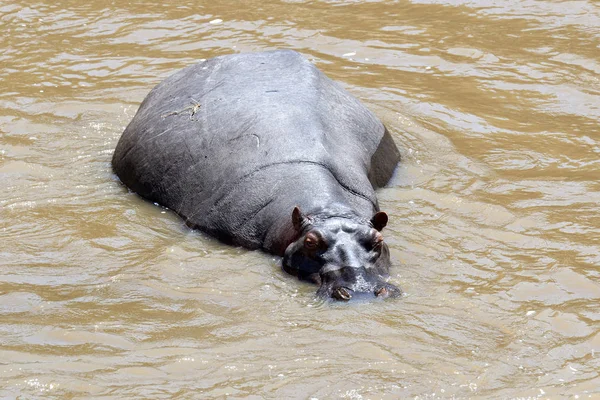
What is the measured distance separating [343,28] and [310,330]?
6.45 m

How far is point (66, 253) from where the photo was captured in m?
6.65

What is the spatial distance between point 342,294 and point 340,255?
0.35 m

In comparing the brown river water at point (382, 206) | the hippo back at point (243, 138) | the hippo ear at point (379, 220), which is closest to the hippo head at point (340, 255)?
the hippo ear at point (379, 220)

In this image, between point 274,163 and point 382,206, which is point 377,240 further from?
point 382,206

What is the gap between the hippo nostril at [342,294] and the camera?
5.93 metres

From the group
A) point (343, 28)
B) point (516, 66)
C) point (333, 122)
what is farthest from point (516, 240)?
point (343, 28)

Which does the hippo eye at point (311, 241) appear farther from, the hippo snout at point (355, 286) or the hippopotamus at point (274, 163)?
the hippo snout at point (355, 286)

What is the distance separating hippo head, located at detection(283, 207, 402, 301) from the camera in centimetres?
605

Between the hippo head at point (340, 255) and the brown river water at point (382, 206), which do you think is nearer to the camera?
the brown river water at point (382, 206)

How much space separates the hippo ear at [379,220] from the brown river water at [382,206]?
0.80 ft

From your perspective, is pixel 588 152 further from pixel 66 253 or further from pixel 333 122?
pixel 66 253

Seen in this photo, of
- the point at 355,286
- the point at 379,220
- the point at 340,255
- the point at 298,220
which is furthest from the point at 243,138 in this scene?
the point at 355,286

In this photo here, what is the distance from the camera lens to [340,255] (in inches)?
245

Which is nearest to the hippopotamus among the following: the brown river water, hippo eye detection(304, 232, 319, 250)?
hippo eye detection(304, 232, 319, 250)
